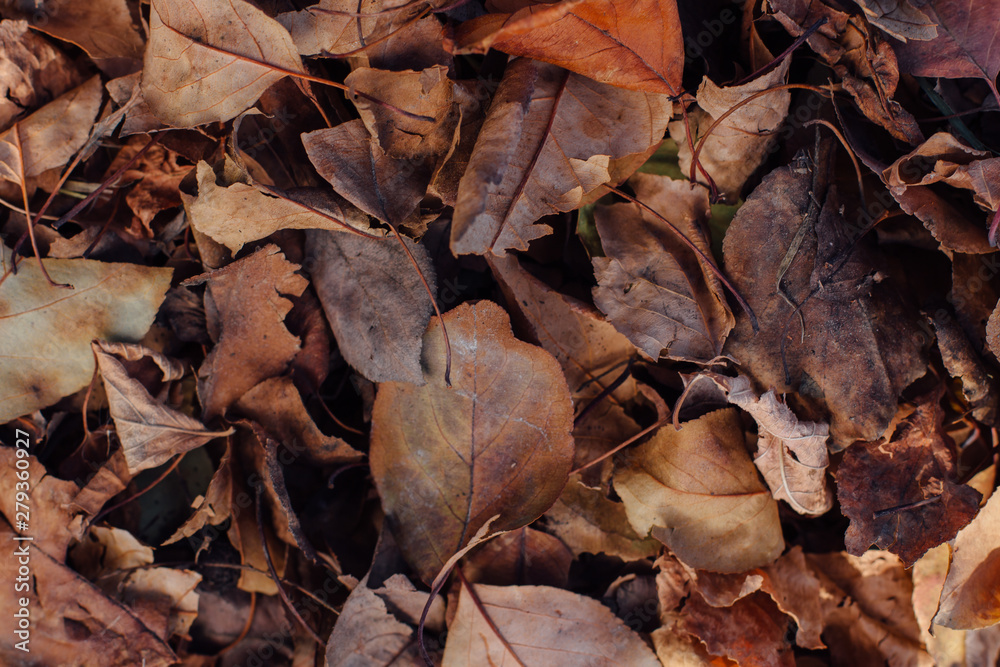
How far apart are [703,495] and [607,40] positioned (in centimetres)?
102

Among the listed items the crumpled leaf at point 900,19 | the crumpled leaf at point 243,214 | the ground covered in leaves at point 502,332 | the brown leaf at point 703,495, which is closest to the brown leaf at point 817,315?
the ground covered in leaves at point 502,332

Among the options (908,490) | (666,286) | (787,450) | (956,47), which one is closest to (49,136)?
(666,286)

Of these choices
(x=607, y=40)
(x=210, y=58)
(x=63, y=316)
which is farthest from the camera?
(x=63, y=316)

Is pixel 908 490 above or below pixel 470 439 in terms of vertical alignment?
below

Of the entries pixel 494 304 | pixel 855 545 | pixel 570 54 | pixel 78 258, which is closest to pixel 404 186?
pixel 494 304

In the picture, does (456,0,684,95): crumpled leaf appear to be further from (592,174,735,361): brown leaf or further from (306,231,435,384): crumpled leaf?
(306,231,435,384): crumpled leaf

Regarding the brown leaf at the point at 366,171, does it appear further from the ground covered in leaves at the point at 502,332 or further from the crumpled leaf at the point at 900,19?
the crumpled leaf at the point at 900,19

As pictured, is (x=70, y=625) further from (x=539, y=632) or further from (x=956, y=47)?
(x=956, y=47)

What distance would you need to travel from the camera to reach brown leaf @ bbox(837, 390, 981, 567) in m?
1.39

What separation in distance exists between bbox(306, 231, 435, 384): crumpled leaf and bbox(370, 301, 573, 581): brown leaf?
54 mm

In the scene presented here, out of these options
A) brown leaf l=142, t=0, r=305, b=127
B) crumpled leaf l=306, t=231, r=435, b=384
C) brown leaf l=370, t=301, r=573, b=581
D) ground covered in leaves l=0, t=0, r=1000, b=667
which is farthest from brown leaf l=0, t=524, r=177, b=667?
brown leaf l=142, t=0, r=305, b=127

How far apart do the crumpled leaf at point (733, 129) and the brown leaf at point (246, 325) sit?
0.97 metres

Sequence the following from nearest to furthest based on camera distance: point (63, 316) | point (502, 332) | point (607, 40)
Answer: point (607, 40) < point (502, 332) < point (63, 316)

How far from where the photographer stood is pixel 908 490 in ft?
4.61
